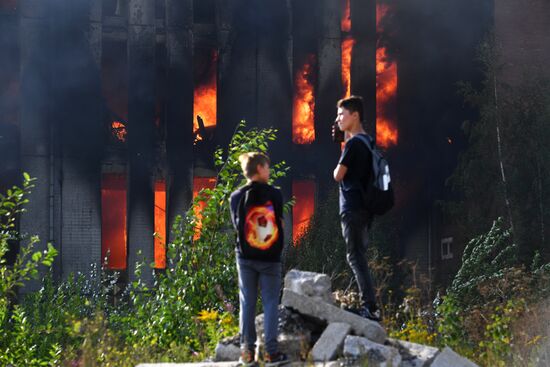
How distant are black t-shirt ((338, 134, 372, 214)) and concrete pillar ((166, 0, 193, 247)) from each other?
1863 cm

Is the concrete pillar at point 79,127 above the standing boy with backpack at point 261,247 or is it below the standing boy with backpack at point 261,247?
above

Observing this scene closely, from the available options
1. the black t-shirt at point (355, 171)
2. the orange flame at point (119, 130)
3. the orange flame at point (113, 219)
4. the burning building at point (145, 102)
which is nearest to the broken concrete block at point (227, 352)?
the black t-shirt at point (355, 171)

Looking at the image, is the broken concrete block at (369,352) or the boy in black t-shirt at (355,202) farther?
the boy in black t-shirt at (355,202)

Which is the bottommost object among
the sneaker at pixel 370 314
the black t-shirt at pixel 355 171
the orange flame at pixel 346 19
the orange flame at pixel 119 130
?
the sneaker at pixel 370 314

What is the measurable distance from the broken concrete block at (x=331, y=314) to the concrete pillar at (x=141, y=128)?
716 inches

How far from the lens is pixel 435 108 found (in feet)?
97.3

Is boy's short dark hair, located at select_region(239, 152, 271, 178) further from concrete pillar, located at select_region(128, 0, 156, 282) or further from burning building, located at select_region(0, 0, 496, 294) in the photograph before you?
concrete pillar, located at select_region(128, 0, 156, 282)

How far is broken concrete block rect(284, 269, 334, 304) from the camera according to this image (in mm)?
9984

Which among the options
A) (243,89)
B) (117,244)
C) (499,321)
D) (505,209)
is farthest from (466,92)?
(499,321)

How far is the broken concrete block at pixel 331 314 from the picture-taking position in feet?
30.5

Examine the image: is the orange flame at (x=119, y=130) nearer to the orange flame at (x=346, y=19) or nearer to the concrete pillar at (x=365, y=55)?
Answer: the concrete pillar at (x=365, y=55)

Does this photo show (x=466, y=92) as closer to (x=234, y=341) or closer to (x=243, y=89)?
(x=243, y=89)

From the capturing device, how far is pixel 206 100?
2961cm

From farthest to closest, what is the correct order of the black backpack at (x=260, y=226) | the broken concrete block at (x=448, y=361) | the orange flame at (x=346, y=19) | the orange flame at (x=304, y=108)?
the orange flame at (x=346, y=19)
the orange flame at (x=304, y=108)
the broken concrete block at (x=448, y=361)
the black backpack at (x=260, y=226)
